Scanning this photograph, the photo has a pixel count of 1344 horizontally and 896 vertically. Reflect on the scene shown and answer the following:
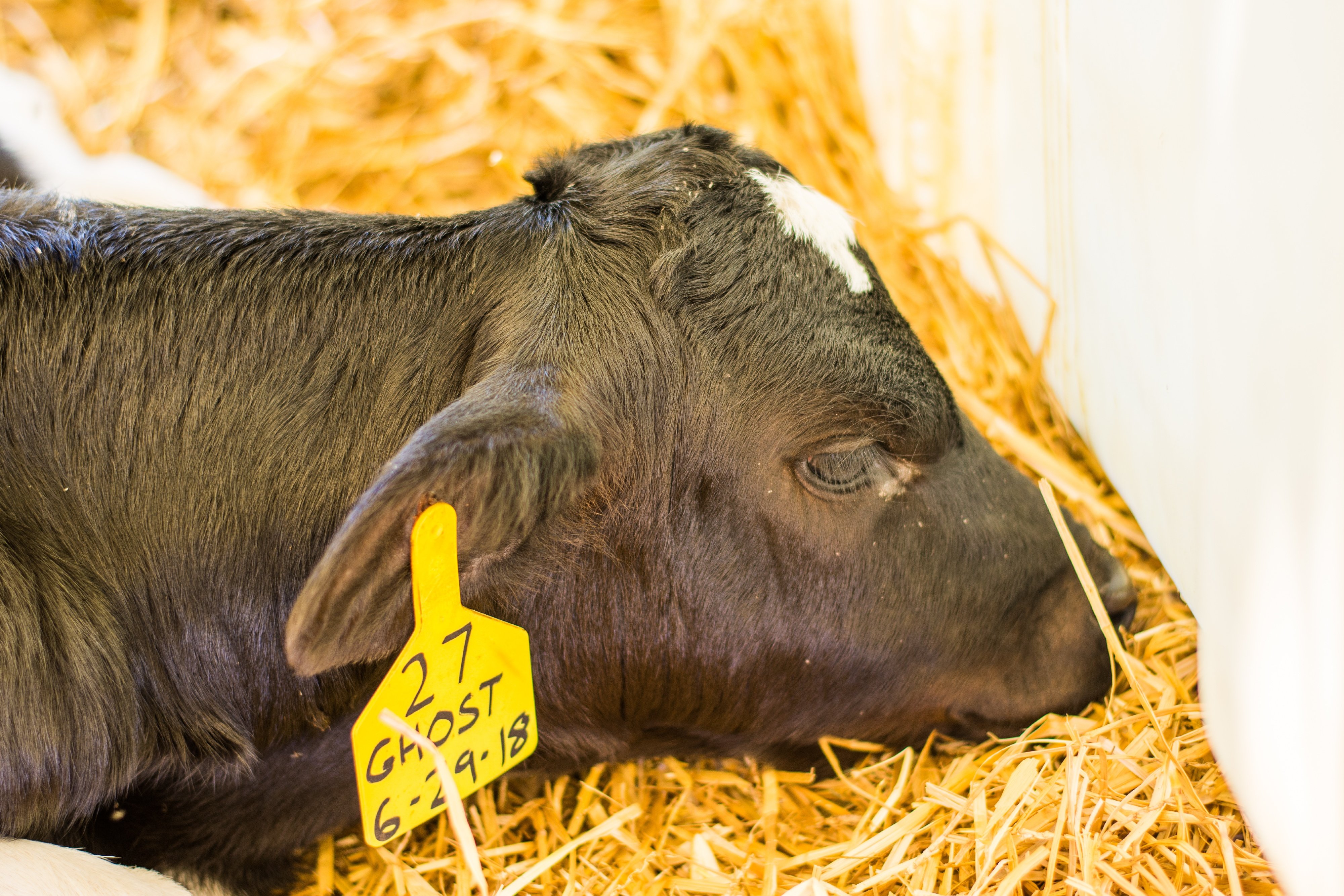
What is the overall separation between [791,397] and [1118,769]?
2.73 feet

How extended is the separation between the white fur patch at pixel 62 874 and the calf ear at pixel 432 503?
57 centimetres

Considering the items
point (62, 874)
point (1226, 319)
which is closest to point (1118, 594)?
point (1226, 319)

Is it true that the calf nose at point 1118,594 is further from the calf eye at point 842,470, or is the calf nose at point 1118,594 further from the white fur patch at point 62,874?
the white fur patch at point 62,874

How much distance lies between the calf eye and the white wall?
0.54m

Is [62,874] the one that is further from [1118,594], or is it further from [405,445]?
[1118,594]

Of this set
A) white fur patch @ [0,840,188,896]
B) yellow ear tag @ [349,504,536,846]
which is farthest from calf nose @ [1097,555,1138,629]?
white fur patch @ [0,840,188,896]

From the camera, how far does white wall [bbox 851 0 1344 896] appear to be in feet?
4.88

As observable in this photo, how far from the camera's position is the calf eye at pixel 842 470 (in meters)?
1.84

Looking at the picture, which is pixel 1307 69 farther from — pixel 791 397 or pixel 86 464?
pixel 86 464

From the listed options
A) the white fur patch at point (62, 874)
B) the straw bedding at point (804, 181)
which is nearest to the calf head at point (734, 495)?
the straw bedding at point (804, 181)

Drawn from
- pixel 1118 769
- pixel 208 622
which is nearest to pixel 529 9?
pixel 208 622

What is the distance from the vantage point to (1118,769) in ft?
6.26

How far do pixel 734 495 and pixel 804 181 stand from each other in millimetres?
2081

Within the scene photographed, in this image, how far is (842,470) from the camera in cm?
186
